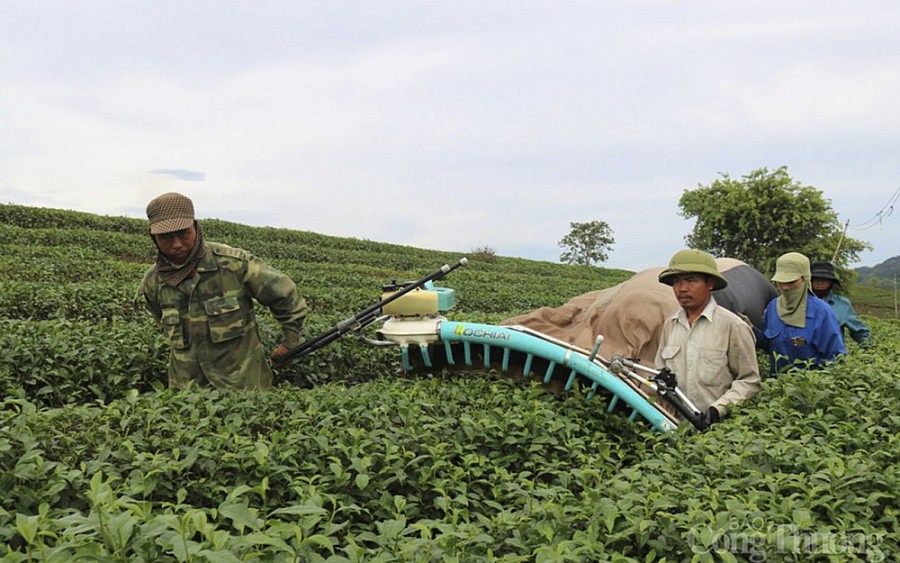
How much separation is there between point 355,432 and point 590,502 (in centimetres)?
116

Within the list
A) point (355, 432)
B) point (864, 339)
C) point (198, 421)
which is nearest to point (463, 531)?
point (355, 432)

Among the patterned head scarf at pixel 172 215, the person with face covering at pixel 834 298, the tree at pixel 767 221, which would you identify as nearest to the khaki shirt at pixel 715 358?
the person with face covering at pixel 834 298

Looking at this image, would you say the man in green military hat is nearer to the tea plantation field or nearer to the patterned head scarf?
the tea plantation field

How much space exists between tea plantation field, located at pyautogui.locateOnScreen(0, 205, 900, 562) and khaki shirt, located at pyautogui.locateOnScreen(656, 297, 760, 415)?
0.67 ft

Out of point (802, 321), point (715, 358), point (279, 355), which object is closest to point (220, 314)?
point (279, 355)

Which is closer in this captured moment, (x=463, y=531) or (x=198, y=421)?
(x=463, y=531)

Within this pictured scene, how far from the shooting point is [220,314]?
4.87m

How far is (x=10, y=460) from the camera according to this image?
8.90ft

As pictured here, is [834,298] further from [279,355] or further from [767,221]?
[767,221]

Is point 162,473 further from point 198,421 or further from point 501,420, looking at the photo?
point 501,420

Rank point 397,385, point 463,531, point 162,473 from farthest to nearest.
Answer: point 397,385, point 162,473, point 463,531

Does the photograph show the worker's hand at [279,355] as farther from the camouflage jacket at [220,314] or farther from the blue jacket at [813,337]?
the blue jacket at [813,337]

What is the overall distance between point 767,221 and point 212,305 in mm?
33931

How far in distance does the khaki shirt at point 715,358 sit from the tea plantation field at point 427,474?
20 centimetres
